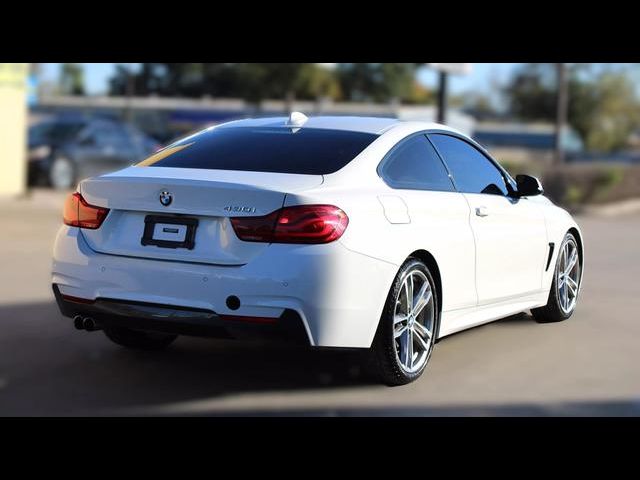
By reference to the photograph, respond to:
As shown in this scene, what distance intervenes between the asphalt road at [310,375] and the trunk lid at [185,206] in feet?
2.69

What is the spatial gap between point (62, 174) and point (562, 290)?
15.2m

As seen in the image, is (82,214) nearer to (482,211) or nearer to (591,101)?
(482,211)

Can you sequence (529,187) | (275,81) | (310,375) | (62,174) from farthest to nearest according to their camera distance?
1. (275,81)
2. (62,174)
3. (529,187)
4. (310,375)

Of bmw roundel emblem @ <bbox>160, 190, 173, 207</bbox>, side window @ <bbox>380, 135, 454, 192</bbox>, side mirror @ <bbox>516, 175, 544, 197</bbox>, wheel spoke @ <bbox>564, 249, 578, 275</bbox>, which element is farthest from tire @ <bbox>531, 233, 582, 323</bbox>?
bmw roundel emblem @ <bbox>160, 190, 173, 207</bbox>

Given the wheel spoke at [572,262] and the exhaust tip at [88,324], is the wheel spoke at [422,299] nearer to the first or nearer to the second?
the exhaust tip at [88,324]

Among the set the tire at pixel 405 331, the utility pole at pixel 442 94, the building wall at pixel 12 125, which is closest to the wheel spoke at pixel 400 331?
the tire at pixel 405 331

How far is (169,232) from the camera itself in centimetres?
554

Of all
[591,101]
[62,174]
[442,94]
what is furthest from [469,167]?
[591,101]
